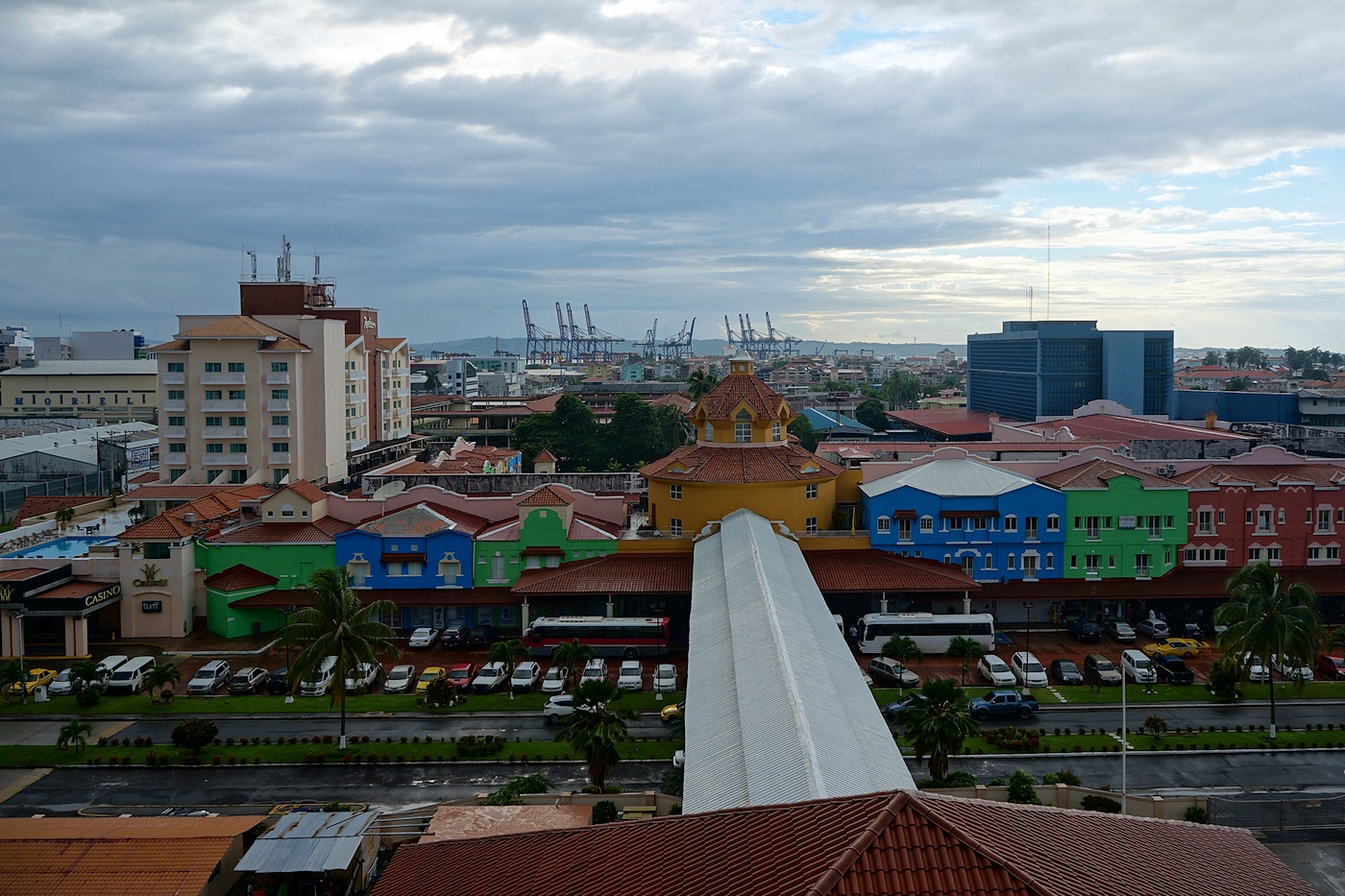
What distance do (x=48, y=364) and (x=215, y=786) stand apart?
141 m

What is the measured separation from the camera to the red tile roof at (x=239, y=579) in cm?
5784

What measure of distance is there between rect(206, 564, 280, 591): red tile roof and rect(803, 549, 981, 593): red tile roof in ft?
104

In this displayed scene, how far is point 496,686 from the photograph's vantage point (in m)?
49.3

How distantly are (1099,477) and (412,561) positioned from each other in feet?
135

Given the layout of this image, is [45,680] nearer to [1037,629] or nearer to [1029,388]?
[1037,629]

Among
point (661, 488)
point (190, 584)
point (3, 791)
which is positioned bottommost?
point (3, 791)

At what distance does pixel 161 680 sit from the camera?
46438 mm

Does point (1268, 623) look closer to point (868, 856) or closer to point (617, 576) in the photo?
point (617, 576)

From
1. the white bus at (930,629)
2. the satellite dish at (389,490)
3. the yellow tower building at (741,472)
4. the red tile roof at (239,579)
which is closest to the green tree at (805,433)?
the yellow tower building at (741,472)

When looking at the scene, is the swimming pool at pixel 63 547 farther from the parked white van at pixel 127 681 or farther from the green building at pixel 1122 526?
the green building at pixel 1122 526

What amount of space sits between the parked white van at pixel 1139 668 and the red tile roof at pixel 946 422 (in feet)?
231

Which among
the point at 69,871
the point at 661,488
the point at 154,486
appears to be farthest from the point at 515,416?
the point at 69,871

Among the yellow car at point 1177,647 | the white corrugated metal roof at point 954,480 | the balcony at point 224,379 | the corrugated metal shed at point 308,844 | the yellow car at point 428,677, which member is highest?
the balcony at point 224,379

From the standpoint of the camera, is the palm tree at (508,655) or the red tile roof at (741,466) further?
the red tile roof at (741,466)
